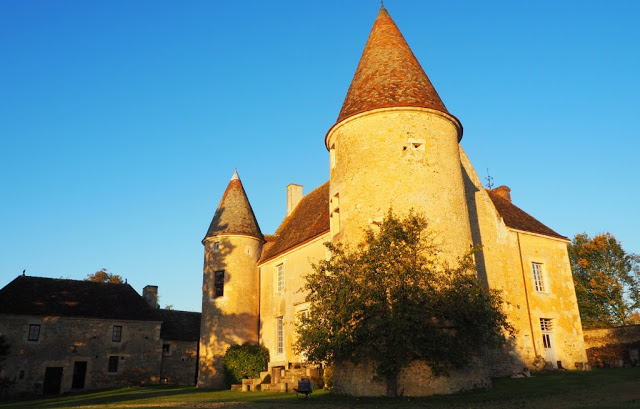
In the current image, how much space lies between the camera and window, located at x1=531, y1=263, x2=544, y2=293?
22.6m

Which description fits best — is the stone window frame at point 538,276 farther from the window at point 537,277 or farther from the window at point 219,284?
the window at point 219,284

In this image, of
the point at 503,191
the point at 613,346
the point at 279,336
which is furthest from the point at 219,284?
the point at 613,346

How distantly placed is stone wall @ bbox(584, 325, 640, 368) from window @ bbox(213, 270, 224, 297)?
66.4ft

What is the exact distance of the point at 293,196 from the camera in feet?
101

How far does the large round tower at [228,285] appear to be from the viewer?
24.9 metres

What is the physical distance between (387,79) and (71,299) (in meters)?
23.4

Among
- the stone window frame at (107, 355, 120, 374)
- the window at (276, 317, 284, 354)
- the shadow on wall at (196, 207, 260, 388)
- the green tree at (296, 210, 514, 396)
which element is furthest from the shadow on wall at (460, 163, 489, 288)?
the stone window frame at (107, 355, 120, 374)

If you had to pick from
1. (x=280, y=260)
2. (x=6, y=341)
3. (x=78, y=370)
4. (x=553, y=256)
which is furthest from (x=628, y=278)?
(x=6, y=341)

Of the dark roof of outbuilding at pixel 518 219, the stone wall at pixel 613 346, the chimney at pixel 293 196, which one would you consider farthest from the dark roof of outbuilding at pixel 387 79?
the stone wall at pixel 613 346

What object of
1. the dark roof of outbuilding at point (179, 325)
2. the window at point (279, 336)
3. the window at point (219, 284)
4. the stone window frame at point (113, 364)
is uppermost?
the window at point (219, 284)

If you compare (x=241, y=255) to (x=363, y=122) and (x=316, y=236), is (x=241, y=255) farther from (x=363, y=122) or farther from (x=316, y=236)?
(x=363, y=122)

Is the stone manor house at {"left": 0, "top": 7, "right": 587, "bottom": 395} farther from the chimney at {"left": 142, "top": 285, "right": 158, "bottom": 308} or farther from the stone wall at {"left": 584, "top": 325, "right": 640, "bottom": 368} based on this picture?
the stone wall at {"left": 584, "top": 325, "right": 640, "bottom": 368}

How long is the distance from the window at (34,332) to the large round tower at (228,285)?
9251mm

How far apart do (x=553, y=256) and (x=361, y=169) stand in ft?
43.8
